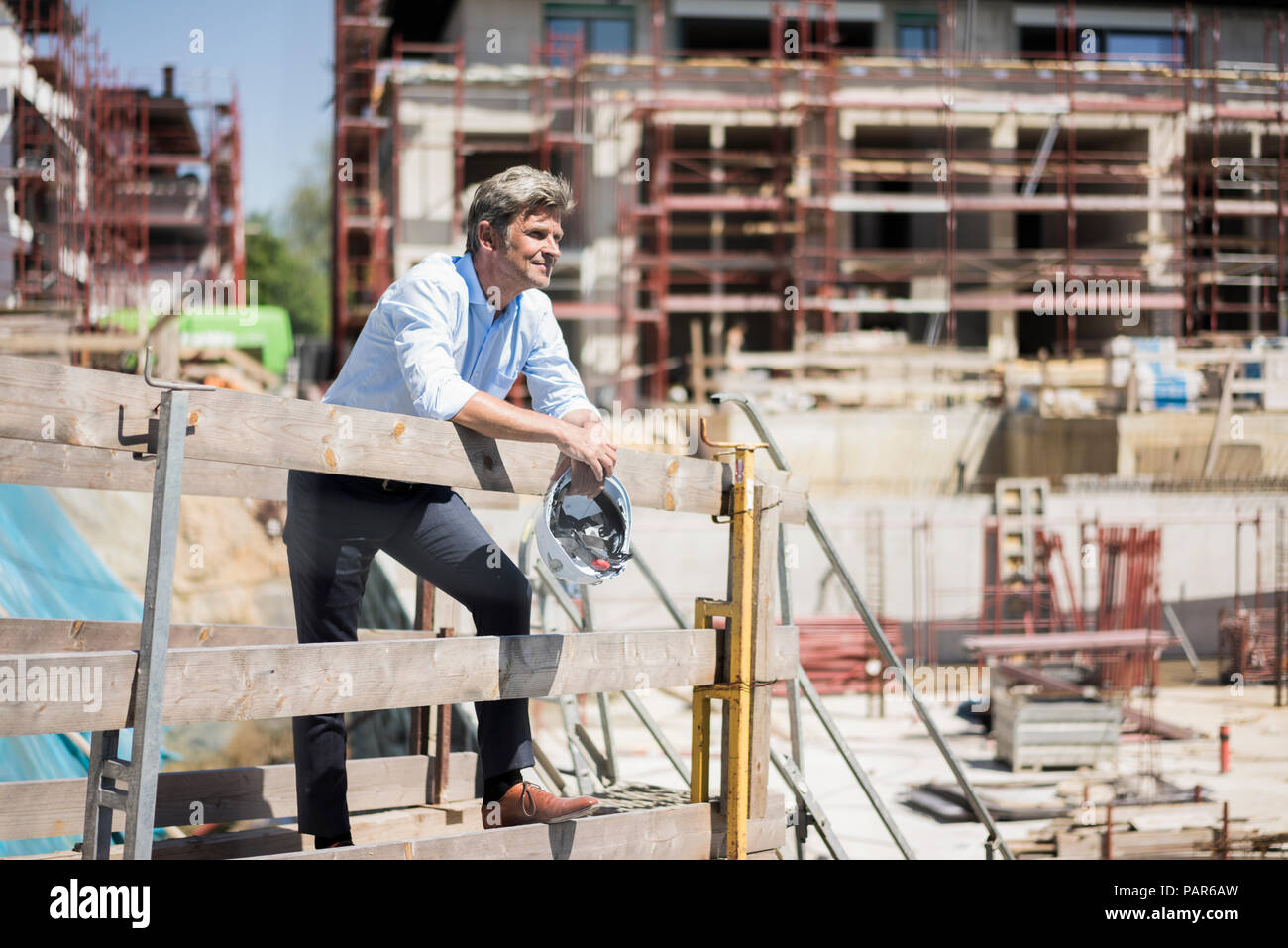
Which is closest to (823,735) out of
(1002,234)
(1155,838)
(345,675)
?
(1155,838)

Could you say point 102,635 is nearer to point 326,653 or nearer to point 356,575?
point 356,575

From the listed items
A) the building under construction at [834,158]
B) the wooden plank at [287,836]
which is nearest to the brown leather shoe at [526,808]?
the wooden plank at [287,836]

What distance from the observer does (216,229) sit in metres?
40.4

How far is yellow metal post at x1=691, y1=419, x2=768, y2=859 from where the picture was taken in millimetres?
3953

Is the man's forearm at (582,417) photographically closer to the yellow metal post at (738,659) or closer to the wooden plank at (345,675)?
the yellow metal post at (738,659)

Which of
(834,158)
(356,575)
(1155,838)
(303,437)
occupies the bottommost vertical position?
(1155,838)

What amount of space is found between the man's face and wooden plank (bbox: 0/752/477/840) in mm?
1932

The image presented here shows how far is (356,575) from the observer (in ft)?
11.6

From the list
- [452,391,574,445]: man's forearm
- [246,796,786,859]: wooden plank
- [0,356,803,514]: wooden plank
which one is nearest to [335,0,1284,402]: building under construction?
[246,796,786,859]: wooden plank

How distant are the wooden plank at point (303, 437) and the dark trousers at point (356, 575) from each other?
0.25 m

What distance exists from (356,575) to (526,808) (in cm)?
81

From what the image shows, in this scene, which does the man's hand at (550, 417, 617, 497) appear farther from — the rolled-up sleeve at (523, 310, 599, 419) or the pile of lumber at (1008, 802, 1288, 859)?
the pile of lumber at (1008, 802, 1288, 859)

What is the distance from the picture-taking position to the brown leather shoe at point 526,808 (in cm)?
354
